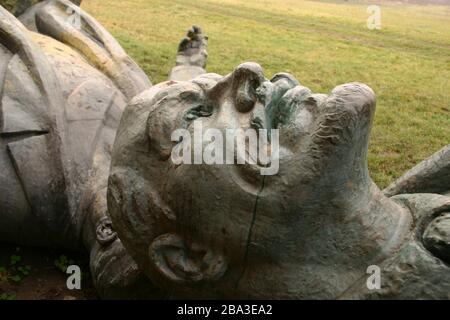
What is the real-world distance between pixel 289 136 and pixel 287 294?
50 cm

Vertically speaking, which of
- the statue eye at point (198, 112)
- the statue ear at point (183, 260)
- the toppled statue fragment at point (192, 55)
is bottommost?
the statue ear at point (183, 260)

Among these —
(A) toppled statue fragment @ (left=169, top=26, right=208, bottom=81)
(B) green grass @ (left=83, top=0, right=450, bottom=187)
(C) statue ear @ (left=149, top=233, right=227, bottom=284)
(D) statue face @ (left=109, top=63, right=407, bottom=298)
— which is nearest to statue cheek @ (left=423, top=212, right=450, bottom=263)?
(D) statue face @ (left=109, top=63, right=407, bottom=298)

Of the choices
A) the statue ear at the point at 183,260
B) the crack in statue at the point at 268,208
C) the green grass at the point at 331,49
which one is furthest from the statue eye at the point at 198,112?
the green grass at the point at 331,49

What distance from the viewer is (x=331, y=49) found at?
10.0 m

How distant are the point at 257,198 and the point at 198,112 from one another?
425 millimetres

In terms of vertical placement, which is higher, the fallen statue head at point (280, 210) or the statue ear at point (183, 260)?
the fallen statue head at point (280, 210)

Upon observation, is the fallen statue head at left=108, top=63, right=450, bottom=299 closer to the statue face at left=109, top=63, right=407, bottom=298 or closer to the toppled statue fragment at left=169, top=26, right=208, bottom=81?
the statue face at left=109, top=63, right=407, bottom=298

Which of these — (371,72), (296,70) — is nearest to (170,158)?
(296,70)

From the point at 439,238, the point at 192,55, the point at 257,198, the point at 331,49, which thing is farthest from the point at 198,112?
the point at 331,49

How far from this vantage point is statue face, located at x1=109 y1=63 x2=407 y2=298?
177 cm

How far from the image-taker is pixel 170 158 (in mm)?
1960

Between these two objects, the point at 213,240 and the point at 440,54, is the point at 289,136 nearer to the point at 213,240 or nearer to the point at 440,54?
the point at 213,240

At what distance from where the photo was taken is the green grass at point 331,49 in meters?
5.77

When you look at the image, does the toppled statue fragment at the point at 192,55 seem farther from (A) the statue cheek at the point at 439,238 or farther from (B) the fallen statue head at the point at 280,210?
(A) the statue cheek at the point at 439,238
